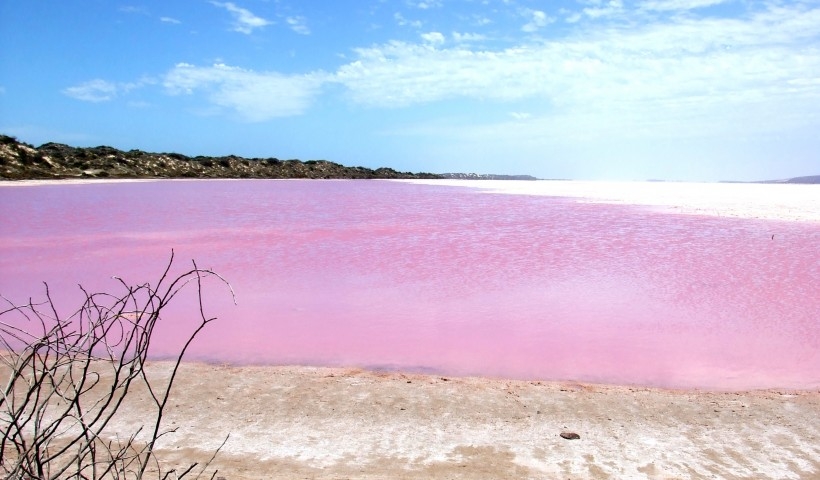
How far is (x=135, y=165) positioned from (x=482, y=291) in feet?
139

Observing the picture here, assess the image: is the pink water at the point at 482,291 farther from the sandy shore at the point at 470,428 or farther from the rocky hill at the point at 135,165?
the rocky hill at the point at 135,165

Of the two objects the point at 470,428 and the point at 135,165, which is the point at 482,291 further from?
the point at 135,165

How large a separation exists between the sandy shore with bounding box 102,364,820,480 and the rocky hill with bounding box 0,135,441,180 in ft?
112

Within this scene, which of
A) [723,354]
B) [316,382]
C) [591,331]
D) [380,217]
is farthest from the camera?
[380,217]

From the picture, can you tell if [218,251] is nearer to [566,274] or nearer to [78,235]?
[78,235]

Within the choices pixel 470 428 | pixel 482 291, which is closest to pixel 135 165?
pixel 482 291

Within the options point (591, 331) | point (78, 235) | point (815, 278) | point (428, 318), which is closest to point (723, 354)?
point (591, 331)

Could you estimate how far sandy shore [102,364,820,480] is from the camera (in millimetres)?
3354

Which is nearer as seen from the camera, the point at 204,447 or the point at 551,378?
the point at 204,447

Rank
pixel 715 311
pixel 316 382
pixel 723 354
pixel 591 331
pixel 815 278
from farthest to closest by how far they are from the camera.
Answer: pixel 815 278
pixel 715 311
pixel 591 331
pixel 723 354
pixel 316 382

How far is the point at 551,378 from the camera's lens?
479cm

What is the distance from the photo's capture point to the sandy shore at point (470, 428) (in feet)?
11.0

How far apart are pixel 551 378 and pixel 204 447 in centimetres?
265

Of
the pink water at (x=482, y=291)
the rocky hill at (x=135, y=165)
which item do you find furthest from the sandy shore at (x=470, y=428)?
the rocky hill at (x=135, y=165)
